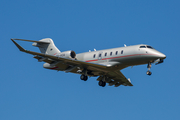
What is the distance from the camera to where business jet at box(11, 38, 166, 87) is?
2862 centimetres

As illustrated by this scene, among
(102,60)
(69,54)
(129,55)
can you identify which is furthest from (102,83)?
(129,55)

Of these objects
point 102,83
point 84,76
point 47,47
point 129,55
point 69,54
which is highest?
point 47,47

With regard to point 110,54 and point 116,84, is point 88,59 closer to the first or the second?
point 110,54

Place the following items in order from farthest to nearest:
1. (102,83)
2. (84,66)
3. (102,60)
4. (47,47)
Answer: (47,47), (102,83), (84,66), (102,60)

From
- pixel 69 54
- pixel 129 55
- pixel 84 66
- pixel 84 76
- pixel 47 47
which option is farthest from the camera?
pixel 47 47

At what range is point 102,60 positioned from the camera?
30.4 metres

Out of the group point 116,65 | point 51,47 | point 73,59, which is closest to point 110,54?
point 116,65

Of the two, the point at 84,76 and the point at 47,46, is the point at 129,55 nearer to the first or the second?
the point at 84,76

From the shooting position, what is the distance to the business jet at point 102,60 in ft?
93.9

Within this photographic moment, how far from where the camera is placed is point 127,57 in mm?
28938

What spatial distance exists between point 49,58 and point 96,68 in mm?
4304

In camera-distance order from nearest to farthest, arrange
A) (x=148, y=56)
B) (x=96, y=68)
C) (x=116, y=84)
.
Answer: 1. (x=148, y=56)
2. (x=96, y=68)
3. (x=116, y=84)

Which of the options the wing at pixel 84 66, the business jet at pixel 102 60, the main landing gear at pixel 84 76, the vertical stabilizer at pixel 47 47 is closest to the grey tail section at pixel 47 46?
the vertical stabilizer at pixel 47 47

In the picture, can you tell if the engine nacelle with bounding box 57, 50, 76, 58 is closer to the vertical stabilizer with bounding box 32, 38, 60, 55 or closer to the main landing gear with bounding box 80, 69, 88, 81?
the main landing gear with bounding box 80, 69, 88, 81
